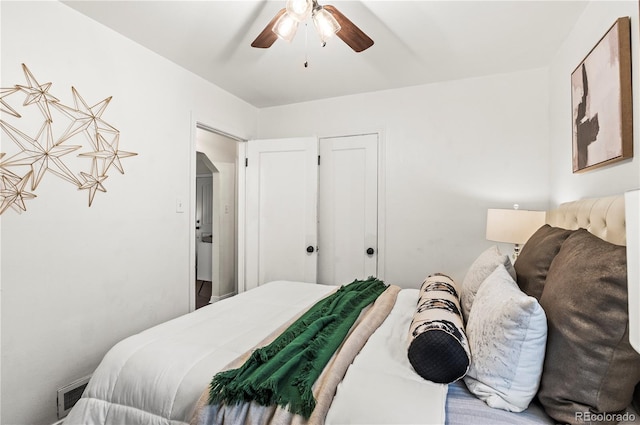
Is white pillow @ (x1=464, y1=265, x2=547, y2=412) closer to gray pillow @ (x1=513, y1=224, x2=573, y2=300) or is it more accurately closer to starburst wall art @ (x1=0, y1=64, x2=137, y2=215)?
gray pillow @ (x1=513, y1=224, x2=573, y2=300)

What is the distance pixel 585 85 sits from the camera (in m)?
1.82

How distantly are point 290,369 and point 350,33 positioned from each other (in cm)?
169

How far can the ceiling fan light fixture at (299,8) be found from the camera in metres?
1.54

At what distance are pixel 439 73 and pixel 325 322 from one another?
8.01ft

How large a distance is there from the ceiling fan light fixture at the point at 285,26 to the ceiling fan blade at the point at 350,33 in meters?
0.19

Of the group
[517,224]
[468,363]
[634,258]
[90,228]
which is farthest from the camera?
[517,224]

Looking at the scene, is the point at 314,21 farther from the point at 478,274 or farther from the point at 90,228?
the point at 90,228

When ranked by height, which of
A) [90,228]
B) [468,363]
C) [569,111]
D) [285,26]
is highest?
[285,26]

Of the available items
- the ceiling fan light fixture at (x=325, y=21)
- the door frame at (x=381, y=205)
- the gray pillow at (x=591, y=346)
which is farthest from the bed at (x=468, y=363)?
the door frame at (x=381, y=205)

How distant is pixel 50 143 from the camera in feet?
5.90

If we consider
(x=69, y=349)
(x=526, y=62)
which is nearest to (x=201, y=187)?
(x=69, y=349)

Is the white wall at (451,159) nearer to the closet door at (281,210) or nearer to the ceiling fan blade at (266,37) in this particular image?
the closet door at (281,210)

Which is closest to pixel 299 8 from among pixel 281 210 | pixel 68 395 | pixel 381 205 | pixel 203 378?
pixel 203 378

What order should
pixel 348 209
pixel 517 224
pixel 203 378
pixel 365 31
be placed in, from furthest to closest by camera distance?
pixel 348 209 < pixel 517 224 < pixel 365 31 < pixel 203 378
